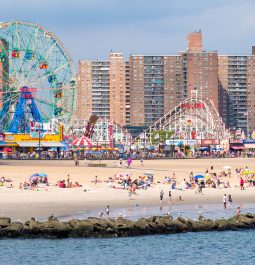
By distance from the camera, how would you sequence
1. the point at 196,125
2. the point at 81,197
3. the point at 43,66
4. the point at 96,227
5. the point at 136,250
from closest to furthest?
the point at 136,250
the point at 96,227
the point at 81,197
the point at 43,66
the point at 196,125

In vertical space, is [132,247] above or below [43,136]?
below

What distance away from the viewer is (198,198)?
5956 cm

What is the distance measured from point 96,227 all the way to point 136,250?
2.90 metres

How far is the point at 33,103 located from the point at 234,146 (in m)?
60.3

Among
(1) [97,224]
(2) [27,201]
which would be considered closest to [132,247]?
(1) [97,224]

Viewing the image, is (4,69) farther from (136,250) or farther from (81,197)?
(136,250)

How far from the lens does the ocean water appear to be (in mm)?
38219

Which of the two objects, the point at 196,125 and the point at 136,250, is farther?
the point at 196,125

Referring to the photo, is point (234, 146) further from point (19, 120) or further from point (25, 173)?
point (25, 173)

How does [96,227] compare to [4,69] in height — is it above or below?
below

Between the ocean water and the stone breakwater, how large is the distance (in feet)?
1.40

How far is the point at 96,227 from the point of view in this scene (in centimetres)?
4206

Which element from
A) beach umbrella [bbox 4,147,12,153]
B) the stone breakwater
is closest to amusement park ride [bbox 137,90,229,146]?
beach umbrella [bbox 4,147,12,153]

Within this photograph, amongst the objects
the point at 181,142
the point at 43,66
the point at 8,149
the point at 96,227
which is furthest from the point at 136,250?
the point at 181,142
